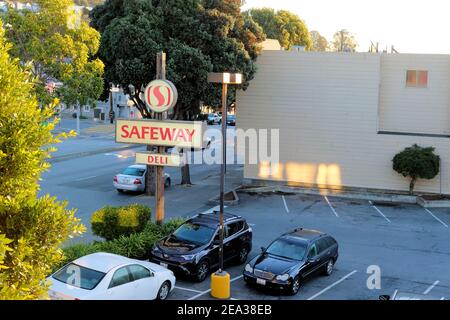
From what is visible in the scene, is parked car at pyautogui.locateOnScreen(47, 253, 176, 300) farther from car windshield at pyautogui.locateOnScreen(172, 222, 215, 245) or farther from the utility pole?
the utility pole

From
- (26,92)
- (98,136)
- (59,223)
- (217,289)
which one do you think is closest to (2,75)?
(26,92)

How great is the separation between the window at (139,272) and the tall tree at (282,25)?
67.0 metres

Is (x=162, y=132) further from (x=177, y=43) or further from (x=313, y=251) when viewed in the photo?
(x=177, y=43)

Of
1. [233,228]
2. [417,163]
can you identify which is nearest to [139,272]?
[233,228]

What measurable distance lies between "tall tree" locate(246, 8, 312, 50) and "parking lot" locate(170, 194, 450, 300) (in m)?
52.4

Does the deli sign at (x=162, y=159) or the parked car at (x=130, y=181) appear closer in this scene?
the deli sign at (x=162, y=159)

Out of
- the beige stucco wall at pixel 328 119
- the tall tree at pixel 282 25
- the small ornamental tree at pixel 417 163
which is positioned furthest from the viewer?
the tall tree at pixel 282 25

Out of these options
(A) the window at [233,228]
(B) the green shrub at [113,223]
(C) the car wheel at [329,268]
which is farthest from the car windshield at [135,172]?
(C) the car wheel at [329,268]

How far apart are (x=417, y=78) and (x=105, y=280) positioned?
22.8 meters

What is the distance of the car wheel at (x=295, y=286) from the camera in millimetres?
14494

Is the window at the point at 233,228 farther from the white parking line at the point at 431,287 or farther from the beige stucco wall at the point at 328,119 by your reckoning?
the beige stucco wall at the point at 328,119

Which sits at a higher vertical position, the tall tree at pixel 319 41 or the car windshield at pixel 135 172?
the tall tree at pixel 319 41

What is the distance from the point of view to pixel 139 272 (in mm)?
12758

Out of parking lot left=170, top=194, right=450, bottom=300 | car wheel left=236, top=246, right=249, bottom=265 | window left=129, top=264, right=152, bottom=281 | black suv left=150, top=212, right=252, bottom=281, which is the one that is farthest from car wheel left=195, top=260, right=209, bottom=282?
window left=129, top=264, right=152, bottom=281
